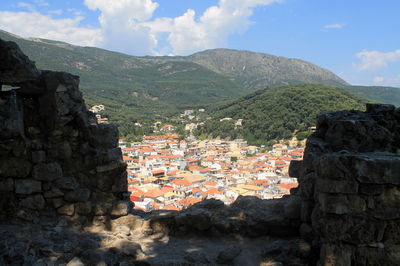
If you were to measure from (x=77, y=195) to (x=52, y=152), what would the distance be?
2.95ft

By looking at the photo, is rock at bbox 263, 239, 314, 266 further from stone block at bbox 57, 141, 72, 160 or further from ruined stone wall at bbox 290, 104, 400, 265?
stone block at bbox 57, 141, 72, 160

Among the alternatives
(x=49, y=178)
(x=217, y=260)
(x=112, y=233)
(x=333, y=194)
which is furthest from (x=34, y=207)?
(x=333, y=194)

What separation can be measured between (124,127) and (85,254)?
71353 mm

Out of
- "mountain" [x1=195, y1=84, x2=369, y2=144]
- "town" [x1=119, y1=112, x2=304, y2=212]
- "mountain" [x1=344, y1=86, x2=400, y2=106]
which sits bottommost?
"town" [x1=119, y1=112, x2=304, y2=212]

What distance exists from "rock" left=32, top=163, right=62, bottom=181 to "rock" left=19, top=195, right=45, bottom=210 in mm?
326

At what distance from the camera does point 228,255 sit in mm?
4570

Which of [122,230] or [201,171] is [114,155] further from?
[201,171]

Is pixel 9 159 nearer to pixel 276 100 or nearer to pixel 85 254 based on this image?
pixel 85 254

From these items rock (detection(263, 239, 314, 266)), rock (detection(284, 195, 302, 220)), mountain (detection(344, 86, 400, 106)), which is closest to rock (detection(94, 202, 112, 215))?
rock (detection(263, 239, 314, 266))

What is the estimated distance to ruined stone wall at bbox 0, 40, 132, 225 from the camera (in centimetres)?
514

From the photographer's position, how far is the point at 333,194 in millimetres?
3820

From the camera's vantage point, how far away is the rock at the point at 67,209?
5.38 metres

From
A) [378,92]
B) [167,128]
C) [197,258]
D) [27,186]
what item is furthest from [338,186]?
[378,92]

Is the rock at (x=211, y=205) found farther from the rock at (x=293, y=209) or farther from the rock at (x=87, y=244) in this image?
the rock at (x=87, y=244)
